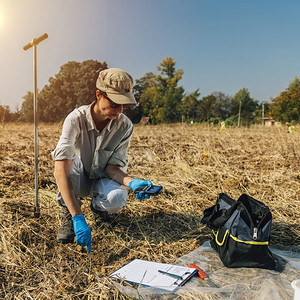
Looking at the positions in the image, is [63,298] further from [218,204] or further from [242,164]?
[242,164]

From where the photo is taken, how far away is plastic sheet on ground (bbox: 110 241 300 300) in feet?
4.38

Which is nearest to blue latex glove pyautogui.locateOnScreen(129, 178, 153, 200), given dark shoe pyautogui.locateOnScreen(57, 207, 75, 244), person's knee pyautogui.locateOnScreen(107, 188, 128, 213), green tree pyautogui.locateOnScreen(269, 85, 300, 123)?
person's knee pyautogui.locateOnScreen(107, 188, 128, 213)

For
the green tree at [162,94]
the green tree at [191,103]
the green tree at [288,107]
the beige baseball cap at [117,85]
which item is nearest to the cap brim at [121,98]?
the beige baseball cap at [117,85]

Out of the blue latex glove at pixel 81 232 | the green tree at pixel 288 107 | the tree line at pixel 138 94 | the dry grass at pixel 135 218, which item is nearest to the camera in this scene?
the dry grass at pixel 135 218

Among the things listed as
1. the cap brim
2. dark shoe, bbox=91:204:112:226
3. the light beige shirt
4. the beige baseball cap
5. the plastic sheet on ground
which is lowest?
the plastic sheet on ground

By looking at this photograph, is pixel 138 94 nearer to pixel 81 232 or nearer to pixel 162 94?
pixel 162 94

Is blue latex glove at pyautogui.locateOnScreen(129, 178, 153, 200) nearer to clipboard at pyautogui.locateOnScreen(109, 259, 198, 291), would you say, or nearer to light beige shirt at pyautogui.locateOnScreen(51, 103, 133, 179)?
light beige shirt at pyautogui.locateOnScreen(51, 103, 133, 179)

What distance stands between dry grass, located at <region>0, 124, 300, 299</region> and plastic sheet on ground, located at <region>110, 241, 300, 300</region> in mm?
140

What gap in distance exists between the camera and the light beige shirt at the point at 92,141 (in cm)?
185

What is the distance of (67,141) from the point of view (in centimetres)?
183

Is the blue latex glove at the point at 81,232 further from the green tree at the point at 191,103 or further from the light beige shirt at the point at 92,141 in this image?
the green tree at the point at 191,103

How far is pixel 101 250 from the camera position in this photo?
1.87 meters

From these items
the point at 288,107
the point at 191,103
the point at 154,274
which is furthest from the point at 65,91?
the point at 154,274

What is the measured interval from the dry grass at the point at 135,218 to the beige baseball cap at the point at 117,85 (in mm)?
991
